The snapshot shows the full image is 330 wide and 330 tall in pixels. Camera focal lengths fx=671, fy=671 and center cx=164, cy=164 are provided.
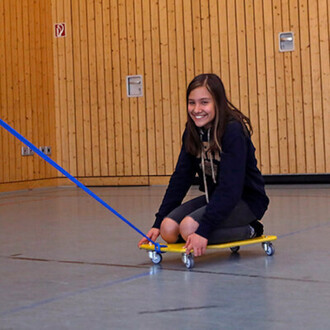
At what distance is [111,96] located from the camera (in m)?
8.67

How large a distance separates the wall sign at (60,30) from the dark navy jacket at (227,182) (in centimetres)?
627

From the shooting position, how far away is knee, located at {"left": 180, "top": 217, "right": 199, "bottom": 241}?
2.82m

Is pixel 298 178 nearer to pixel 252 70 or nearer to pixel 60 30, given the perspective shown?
pixel 252 70

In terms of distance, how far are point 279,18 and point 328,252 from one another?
513cm

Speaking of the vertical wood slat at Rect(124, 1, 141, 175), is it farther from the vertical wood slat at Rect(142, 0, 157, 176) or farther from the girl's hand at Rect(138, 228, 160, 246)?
the girl's hand at Rect(138, 228, 160, 246)

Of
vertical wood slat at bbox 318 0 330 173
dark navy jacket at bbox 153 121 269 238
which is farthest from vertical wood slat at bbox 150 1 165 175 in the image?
dark navy jacket at bbox 153 121 269 238

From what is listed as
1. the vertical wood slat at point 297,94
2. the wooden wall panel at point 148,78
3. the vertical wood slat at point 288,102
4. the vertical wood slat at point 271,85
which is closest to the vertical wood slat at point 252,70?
the wooden wall panel at point 148,78

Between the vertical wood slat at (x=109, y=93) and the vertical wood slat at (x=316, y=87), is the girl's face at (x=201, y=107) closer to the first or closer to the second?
the vertical wood slat at (x=316, y=87)

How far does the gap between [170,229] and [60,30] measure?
21.4 feet

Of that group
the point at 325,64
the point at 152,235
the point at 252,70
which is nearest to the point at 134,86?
the point at 252,70

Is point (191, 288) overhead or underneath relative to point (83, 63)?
underneath

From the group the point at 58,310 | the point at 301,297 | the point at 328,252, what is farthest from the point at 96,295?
the point at 328,252

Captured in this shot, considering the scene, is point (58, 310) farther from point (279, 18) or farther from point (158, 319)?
point (279, 18)

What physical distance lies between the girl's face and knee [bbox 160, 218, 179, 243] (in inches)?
17.4
